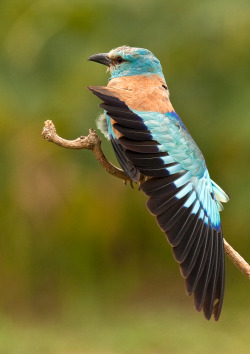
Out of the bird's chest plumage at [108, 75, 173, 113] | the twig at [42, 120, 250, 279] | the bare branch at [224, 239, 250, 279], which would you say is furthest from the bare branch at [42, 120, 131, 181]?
the bare branch at [224, 239, 250, 279]

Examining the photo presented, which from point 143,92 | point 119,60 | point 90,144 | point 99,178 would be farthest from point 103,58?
point 99,178

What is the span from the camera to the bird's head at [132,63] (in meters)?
4.11

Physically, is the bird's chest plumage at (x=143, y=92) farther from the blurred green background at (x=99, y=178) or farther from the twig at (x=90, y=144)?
the blurred green background at (x=99, y=178)

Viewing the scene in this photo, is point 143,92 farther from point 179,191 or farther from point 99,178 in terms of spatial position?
point 99,178

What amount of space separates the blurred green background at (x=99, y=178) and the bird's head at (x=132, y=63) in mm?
1436

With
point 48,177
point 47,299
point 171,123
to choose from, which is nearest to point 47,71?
point 48,177

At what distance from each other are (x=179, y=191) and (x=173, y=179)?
50mm

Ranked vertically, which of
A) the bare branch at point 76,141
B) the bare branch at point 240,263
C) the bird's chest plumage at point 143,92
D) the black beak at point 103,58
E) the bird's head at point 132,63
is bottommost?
the bare branch at point 240,263

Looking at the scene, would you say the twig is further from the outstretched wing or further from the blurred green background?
the blurred green background

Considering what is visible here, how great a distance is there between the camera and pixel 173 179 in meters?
3.48

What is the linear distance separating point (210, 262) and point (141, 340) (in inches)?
84.3

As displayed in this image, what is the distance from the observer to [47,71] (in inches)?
236

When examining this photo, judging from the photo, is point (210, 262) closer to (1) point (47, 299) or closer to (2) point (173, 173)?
(2) point (173, 173)

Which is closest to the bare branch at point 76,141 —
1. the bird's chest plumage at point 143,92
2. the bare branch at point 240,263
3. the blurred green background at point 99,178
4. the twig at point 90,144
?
the twig at point 90,144
